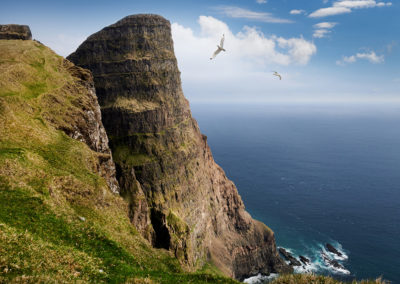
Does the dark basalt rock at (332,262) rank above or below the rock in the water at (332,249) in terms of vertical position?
below

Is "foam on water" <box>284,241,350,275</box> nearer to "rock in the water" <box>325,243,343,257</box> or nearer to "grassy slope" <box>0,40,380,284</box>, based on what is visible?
"rock in the water" <box>325,243,343,257</box>

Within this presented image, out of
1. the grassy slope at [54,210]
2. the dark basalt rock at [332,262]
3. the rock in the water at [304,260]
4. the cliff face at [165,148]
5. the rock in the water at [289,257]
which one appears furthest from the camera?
the rock in the water at [289,257]

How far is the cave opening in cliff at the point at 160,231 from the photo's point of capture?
204 feet

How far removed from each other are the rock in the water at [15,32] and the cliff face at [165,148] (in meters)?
22.0

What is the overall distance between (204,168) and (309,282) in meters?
87.9

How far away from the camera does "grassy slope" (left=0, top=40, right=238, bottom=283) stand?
55.5 feet

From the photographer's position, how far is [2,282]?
41.5ft

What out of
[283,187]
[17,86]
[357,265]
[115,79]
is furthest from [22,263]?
[283,187]

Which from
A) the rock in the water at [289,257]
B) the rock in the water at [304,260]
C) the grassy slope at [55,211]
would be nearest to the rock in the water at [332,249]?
the rock in the water at [304,260]

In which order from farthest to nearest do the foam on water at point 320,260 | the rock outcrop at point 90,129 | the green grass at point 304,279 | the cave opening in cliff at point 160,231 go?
the foam on water at point 320,260 < the cave opening in cliff at point 160,231 < the rock outcrop at point 90,129 < the green grass at point 304,279

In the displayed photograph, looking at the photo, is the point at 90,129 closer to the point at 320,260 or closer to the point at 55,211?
the point at 55,211

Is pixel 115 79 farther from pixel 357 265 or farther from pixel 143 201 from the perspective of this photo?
pixel 357 265

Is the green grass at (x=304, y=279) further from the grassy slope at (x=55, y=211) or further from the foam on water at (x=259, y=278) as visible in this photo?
the foam on water at (x=259, y=278)

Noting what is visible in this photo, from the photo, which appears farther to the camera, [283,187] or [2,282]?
[283,187]
